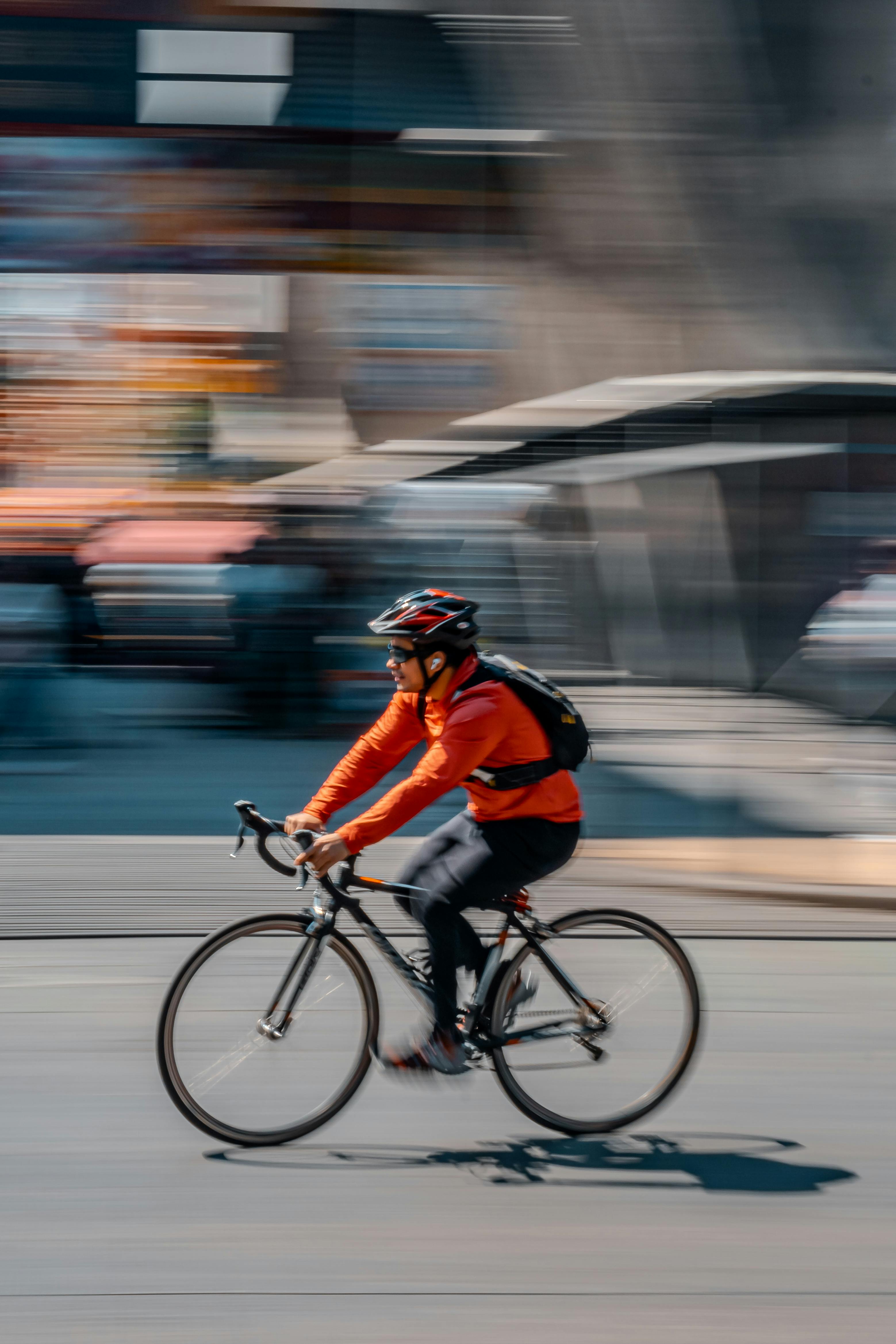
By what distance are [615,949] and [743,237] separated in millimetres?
6262

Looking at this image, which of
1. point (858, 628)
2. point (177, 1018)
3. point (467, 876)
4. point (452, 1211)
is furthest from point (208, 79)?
point (452, 1211)

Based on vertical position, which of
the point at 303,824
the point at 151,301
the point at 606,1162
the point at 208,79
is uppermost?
the point at 208,79

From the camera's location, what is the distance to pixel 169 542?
10102 mm

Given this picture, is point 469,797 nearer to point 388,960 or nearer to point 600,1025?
point 388,960

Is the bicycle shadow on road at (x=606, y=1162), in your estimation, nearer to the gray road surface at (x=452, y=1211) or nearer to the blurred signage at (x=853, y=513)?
the gray road surface at (x=452, y=1211)

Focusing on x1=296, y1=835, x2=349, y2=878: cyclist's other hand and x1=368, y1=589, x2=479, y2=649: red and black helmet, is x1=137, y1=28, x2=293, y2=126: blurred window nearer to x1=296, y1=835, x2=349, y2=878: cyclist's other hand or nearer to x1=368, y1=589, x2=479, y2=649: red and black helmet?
x1=368, y1=589, x2=479, y2=649: red and black helmet

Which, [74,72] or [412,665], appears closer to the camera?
[412,665]

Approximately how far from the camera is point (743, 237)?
9070 millimetres

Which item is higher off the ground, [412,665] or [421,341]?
[421,341]

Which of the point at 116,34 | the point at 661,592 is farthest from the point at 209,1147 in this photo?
the point at 116,34

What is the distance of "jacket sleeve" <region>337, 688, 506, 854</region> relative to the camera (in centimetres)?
362

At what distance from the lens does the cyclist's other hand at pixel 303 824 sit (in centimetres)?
368

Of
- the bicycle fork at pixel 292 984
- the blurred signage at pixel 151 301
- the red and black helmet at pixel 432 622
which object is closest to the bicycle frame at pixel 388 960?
the bicycle fork at pixel 292 984

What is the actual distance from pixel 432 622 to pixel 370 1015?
42.3 inches
